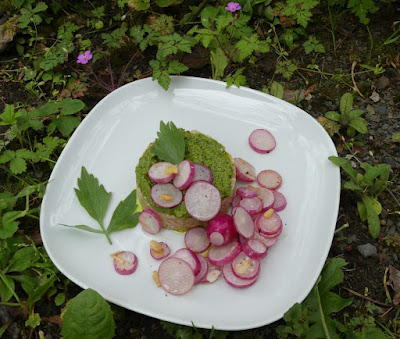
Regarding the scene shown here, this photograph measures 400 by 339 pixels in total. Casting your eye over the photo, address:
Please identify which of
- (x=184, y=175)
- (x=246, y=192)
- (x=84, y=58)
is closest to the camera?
(x=184, y=175)

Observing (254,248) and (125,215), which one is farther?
(125,215)

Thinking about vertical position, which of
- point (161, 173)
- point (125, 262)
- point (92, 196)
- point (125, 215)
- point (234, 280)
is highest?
point (161, 173)

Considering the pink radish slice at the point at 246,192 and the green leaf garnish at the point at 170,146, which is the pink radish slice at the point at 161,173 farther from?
the pink radish slice at the point at 246,192

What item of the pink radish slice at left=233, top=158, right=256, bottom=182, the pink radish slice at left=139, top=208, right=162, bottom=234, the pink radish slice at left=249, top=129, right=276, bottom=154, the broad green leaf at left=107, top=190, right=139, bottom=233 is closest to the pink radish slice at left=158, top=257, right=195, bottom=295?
the pink radish slice at left=139, top=208, right=162, bottom=234

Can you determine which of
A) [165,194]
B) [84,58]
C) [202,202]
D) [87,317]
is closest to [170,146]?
[165,194]

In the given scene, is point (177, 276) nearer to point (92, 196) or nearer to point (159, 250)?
point (159, 250)

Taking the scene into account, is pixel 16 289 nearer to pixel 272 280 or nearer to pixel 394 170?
pixel 272 280
